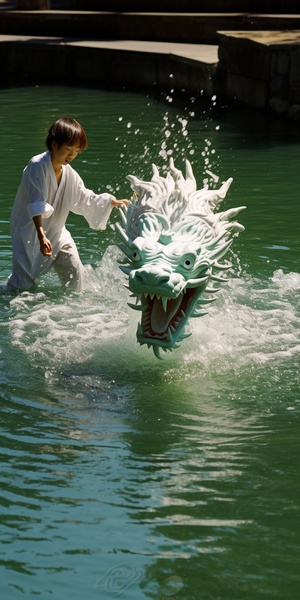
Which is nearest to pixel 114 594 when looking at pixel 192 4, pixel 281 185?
pixel 281 185

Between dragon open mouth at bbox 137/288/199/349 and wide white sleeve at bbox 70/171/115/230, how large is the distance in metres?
1.93

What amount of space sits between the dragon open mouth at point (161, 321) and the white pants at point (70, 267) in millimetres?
1945

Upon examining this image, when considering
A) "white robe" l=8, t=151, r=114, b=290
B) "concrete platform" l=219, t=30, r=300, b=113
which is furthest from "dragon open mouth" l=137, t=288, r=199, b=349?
"concrete platform" l=219, t=30, r=300, b=113

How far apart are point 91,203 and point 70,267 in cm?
51

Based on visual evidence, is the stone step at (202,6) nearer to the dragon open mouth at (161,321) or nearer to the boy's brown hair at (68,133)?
the boy's brown hair at (68,133)

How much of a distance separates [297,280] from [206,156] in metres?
5.42

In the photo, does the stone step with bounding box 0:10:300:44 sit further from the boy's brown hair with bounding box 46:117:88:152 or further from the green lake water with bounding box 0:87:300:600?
the boy's brown hair with bounding box 46:117:88:152

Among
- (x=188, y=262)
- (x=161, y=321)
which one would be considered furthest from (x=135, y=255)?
(x=161, y=321)

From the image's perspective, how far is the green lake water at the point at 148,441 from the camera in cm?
475

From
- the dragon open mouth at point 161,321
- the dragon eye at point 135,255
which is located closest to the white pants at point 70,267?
the dragon eye at point 135,255

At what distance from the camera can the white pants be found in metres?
8.38

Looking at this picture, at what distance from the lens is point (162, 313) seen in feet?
21.4

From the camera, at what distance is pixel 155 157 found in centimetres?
1361

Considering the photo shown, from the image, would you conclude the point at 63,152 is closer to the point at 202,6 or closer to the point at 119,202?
the point at 119,202
